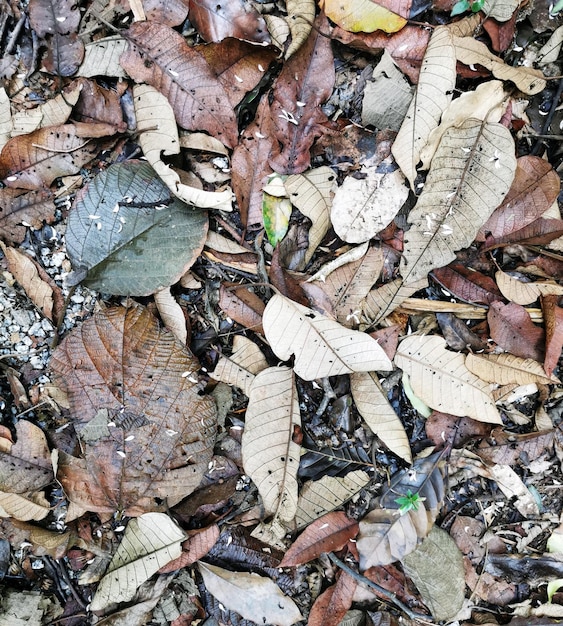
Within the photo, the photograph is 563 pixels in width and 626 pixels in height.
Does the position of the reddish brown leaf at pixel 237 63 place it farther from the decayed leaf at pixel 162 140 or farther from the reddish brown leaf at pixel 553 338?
the reddish brown leaf at pixel 553 338

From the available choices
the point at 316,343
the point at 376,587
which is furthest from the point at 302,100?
the point at 376,587

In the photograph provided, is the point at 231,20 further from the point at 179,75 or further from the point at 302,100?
the point at 302,100

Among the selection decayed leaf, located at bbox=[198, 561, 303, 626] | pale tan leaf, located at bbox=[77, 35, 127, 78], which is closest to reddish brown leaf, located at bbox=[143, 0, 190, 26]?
pale tan leaf, located at bbox=[77, 35, 127, 78]

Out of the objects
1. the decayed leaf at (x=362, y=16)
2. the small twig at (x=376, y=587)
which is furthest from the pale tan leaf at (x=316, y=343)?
the decayed leaf at (x=362, y=16)

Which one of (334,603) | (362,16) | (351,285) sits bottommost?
(334,603)

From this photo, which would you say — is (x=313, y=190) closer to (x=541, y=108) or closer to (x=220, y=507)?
(x=541, y=108)

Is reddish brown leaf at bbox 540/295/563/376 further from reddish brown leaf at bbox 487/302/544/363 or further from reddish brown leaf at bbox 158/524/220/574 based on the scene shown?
reddish brown leaf at bbox 158/524/220/574
